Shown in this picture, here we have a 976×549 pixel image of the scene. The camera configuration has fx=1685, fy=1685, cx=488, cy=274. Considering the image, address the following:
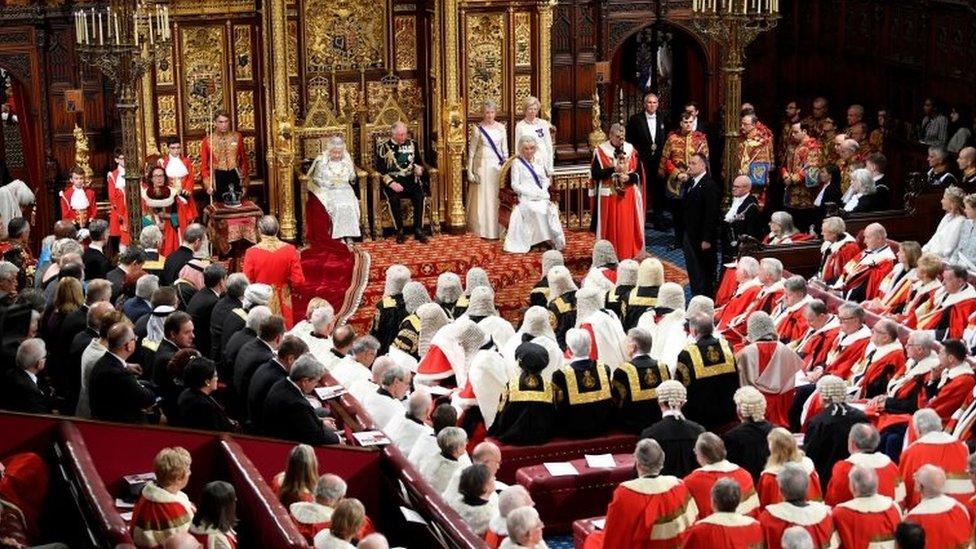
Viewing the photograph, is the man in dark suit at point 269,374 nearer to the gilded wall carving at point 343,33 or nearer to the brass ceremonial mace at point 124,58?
the brass ceremonial mace at point 124,58

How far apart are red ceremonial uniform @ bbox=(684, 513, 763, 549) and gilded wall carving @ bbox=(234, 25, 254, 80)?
11180 mm

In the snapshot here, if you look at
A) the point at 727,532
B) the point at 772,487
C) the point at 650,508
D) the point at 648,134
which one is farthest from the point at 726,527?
the point at 648,134

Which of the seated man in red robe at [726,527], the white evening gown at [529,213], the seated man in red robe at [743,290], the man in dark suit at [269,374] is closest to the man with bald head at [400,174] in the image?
the white evening gown at [529,213]

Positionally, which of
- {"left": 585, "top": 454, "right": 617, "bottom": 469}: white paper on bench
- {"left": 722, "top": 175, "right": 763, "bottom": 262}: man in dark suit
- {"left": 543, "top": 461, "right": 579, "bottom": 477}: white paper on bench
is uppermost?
{"left": 722, "top": 175, "right": 763, "bottom": 262}: man in dark suit

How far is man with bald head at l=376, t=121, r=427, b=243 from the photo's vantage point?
1889 cm

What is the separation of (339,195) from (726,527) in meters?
9.82

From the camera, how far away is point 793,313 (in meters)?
14.5

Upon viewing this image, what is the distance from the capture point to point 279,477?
995 cm

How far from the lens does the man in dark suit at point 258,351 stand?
38.6ft

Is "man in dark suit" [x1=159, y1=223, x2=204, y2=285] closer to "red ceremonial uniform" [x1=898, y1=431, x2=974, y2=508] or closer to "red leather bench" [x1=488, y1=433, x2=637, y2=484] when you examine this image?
"red leather bench" [x1=488, y1=433, x2=637, y2=484]

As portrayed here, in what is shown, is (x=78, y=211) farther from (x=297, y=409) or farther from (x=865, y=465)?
(x=865, y=465)

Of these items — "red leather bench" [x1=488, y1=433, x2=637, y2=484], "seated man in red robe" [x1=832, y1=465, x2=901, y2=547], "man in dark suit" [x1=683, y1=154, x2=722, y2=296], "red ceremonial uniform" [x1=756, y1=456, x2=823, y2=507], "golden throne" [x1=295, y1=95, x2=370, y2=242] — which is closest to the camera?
"seated man in red robe" [x1=832, y1=465, x2=901, y2=547]

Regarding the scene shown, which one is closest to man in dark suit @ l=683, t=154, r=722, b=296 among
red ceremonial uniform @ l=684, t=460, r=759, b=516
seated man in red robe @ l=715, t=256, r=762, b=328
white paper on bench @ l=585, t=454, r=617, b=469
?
seated man in red robe @ l=715, t=256, r=762, b=328

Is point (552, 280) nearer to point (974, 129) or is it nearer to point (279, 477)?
point (279, 477)
